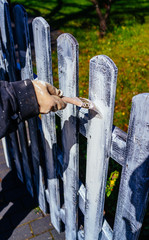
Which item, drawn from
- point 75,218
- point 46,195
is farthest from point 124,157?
point 46,195

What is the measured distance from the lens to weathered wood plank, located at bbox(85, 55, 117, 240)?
4.02ft

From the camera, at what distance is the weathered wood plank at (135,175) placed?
1096 mm

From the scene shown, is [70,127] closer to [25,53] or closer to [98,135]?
[98,135]

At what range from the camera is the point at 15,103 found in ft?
4.25

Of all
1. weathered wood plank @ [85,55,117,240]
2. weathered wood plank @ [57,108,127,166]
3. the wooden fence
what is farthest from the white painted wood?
weathered wood plank @ [57,108,127,166]

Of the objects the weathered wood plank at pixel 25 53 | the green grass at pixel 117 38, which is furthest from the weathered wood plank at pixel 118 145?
the green grass at pixel 117 38

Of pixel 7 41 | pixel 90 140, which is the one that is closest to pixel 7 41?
pixel 7 41

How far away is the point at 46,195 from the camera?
2592 millimetres

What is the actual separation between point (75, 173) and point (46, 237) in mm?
1134

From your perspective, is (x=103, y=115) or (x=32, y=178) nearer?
(x=103, y=115)

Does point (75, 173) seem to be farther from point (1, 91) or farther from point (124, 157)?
point (1, 91)

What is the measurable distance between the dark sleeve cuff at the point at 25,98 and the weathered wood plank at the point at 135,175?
1.79ft

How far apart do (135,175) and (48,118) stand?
97 cm

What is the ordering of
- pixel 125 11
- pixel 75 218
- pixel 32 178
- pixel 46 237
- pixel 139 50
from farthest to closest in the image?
pixel 125 11, pixel 139 50, pixel 32 178, pixel 46 237, pixel 75 218
